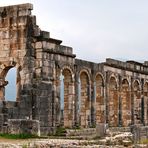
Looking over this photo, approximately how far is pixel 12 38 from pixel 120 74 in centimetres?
1087

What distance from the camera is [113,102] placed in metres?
37.8

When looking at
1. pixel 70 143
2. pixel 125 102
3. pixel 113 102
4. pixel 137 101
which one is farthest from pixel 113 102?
pixel 70 143

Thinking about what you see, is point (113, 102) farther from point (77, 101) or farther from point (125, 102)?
point (77, 101)

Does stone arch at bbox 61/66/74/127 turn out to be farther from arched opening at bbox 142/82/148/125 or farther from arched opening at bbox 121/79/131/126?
arched opening at bbox 142/82/148/125

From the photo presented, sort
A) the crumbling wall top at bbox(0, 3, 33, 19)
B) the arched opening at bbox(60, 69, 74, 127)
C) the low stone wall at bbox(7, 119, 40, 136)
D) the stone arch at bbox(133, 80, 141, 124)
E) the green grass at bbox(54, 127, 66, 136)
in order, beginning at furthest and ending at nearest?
the stone arch at bbox(133, 80, 141, 124) → the arched opening at bbox(60, 69, 74, 127) → the crumbling wall top at bbox(0, 3, 33, 19) → the green grass at bbox(54, 127, 66, 136) → the low stone wall at bbox(7, 119, 40, 136)

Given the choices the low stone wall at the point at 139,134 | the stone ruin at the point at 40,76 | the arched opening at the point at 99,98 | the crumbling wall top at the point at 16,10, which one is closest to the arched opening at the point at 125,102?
the arched opening at the point at 99,98

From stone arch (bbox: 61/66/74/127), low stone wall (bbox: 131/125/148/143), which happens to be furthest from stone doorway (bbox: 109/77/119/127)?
low stone wall (bbox: 131/125/148/143)

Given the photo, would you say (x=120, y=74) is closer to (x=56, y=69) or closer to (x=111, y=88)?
(x=111, y=88)

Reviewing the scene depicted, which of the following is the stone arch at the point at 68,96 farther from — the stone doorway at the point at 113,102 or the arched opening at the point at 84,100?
the stone doorway at the point at 113,102

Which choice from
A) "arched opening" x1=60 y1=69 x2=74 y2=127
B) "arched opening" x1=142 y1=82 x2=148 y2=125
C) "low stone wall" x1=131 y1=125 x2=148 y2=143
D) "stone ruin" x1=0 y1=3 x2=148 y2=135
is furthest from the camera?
"arched opening" x1=142 y1=82 x2=148 y2=125

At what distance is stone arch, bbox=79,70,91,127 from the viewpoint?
109ft

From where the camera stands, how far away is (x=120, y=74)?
125ft

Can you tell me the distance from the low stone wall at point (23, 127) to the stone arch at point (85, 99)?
916 cm

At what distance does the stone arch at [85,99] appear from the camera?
109 feet
